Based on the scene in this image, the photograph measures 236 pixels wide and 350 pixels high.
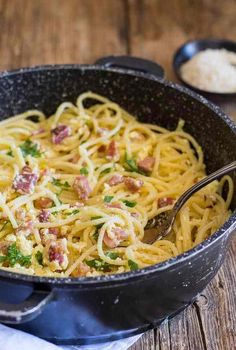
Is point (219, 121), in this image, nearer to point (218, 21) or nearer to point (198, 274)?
point (198, 274)

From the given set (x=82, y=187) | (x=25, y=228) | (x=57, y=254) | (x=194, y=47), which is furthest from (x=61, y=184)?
(x=194, y=47)

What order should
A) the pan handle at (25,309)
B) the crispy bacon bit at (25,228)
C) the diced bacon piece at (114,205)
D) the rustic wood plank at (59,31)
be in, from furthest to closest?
the rustic wood plank at (59,31), the diced bacon piece at (114,205), the crispy bacon bit at (25,228), the pan handle at (25,309)

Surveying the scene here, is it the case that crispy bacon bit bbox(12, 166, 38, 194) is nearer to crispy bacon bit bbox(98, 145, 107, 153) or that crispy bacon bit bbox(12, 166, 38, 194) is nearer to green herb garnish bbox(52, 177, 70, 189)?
green herb garnish bbox(52, 177, 70, 189)

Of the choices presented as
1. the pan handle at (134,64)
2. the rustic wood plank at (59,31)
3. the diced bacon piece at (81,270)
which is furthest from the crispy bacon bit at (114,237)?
the rustic wood plank at (59,31)

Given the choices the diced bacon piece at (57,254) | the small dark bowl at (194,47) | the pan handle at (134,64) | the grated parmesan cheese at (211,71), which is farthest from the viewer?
the small dark bowl at (194,47)

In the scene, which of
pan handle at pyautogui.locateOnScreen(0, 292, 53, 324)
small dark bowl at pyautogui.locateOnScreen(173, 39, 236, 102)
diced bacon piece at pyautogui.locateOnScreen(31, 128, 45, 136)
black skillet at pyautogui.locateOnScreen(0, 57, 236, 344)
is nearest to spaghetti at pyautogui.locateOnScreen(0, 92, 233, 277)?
diced bacon piece at pyautogui.locateOnScreen(31, 128, 45, 136)

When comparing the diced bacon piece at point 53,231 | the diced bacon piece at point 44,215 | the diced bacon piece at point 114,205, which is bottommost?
the diced bacon piece at point 53,231

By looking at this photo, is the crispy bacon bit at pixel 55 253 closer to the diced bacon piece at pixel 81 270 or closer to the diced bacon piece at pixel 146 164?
the diced bacon piece at pixel 81 270
